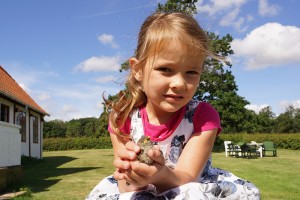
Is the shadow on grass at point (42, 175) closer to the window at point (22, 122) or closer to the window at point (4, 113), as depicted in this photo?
the window at point (22, 122)

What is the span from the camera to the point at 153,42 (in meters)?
2.31

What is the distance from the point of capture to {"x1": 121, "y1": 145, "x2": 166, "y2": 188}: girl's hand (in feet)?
5.55

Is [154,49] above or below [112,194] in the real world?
above

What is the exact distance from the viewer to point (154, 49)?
228 cm

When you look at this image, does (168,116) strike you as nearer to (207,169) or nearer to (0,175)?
(207,169)

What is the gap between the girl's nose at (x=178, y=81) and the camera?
2170 mm

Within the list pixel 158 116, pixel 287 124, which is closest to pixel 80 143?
pixel 158 116

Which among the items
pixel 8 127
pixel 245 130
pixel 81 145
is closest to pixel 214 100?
pixel 245 130

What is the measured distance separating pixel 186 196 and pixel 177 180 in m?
0.12

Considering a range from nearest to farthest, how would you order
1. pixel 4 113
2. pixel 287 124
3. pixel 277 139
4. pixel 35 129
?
pixel 4 113
pixel 35 129
pixel 277 139
pixel 287 124

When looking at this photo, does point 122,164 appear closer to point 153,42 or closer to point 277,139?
point 153,42

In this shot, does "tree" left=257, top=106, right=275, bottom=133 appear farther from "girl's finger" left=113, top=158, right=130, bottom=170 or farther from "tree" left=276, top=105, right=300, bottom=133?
"girl's finger" left=113, top=158, right=130, bottom=170

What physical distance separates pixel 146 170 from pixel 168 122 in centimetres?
92

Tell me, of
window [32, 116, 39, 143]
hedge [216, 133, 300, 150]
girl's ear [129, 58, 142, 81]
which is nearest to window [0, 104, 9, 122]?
window [32, 116, 39, 143]
